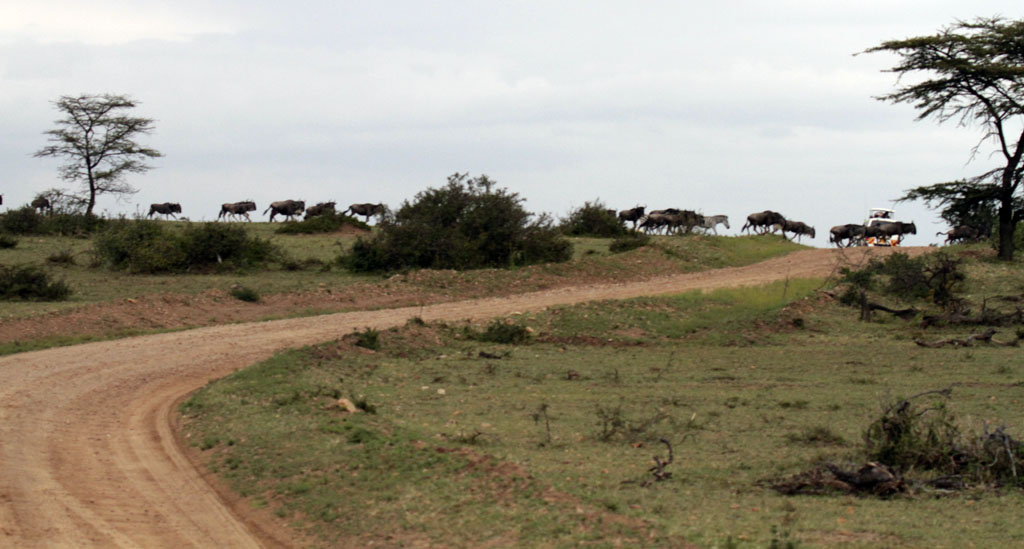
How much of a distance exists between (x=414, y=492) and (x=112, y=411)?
5.88m

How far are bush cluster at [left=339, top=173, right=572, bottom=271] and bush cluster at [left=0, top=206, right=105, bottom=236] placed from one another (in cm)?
1391

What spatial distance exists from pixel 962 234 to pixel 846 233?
544 centimetres

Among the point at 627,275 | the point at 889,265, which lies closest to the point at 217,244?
the point at 627,275

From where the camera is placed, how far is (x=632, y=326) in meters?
20.6

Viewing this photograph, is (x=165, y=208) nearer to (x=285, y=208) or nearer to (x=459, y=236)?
(x=285, y=208)

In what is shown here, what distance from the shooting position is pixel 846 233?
4488 cm

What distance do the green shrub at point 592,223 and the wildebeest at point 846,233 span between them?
920 cm

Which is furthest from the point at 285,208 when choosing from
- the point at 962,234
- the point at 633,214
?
the point at 962,234

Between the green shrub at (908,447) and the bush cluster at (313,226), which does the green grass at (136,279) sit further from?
the green shrub at (908,447)

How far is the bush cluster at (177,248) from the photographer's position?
95.1ft

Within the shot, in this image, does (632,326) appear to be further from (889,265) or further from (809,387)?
(889,265)

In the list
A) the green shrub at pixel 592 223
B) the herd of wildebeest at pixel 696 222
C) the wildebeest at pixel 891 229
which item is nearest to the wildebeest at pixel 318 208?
the herd of wildebeest at pixel 696 222

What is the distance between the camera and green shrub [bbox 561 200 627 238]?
4512 centimetres

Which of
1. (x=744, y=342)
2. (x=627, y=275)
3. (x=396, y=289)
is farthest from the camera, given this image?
(x=627, y=275)
